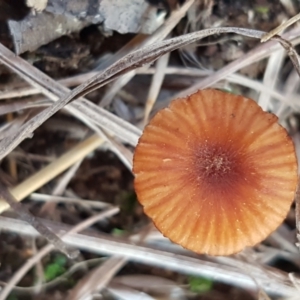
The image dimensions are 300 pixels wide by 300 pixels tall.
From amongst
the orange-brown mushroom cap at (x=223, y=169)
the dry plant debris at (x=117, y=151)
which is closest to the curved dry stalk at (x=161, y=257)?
the dry plant debris at (x=117, y=151)

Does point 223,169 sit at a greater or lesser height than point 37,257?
greater

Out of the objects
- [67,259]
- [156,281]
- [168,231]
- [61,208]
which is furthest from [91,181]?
[168,231]

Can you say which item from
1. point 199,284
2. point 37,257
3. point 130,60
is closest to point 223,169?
point 130,60

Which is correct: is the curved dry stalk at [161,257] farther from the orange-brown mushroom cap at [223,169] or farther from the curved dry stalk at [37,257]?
the orange-brown mushroom cap at [223,169]

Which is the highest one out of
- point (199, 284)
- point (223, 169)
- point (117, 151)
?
point (117, 151)

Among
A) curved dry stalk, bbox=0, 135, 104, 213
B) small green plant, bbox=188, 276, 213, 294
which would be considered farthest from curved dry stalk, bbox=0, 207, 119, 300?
small green plant, bbox=188, 276, 213, 294

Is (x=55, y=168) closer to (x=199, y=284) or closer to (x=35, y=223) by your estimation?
(x=35, y=223)
